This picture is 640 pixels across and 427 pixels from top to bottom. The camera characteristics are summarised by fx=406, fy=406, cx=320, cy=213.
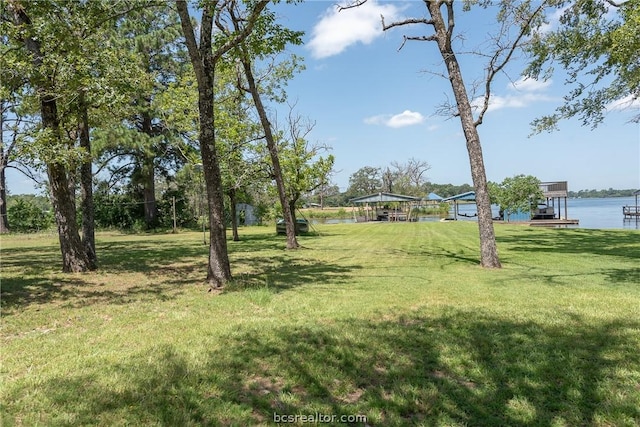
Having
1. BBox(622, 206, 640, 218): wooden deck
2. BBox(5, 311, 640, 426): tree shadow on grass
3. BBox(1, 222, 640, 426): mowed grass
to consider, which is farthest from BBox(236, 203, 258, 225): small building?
BBox(622, 206, 640, 218): wooden deck

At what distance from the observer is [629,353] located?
3.34 meters

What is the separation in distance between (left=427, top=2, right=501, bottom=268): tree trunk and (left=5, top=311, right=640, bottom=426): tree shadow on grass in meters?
4.63

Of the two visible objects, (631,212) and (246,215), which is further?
(631,212)

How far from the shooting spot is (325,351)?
3502mm

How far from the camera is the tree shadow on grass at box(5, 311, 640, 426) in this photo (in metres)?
2.47

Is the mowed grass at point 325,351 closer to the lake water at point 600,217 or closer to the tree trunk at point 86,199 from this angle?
the tree trunk at point 86,199

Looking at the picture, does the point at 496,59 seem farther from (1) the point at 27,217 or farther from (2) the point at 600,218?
(2) the point at 600,218

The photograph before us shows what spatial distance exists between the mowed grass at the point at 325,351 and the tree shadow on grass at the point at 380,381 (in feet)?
0.04

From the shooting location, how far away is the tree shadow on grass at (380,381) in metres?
2.47

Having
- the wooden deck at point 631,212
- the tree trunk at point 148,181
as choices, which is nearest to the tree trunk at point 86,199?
the tree trunk at point 148,181

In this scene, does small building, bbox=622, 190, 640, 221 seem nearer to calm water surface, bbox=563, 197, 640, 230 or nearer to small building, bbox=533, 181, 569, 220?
calm water surface, bbox=563, 197, 640, 230

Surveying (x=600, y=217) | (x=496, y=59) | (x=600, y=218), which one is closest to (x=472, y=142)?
(x=496, y=59)

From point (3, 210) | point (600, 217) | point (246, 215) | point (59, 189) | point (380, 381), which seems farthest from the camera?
point (600, 217)

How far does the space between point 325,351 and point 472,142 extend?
21.8 feet
